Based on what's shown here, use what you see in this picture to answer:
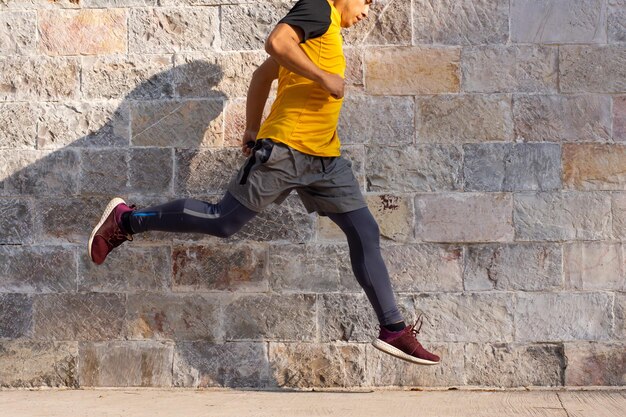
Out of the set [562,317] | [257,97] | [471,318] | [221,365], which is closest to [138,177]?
[257,97]

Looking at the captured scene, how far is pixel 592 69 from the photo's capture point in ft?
18.5

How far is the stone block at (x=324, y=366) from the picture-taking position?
5691 millimetres

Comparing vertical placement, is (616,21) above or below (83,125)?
above

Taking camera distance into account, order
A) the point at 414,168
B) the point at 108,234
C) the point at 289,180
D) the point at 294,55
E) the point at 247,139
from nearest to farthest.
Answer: the point at 294,55 < the point at 289,180 < the point at 108,234 < the point at 247,139 < the point at 414,168

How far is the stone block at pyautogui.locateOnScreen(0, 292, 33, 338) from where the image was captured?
5848 mm

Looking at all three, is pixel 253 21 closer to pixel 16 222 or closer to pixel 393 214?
pixel 393 214

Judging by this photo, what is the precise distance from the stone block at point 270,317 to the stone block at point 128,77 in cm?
121

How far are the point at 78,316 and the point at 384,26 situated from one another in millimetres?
2275

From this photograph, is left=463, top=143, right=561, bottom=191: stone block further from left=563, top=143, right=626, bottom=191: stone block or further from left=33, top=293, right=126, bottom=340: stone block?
left=33, top=293, right=126, bottom=340: stone block

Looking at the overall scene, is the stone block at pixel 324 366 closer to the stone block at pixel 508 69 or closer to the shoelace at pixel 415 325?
the shoelace at pixel 415 325

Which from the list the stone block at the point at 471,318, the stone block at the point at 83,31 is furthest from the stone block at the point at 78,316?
the stone block at the point at 471,318

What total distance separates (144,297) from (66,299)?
16.9 inches

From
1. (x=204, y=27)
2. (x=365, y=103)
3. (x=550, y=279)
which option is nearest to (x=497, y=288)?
(x=550, y=279)

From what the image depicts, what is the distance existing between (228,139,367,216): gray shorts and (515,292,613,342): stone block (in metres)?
1.19
